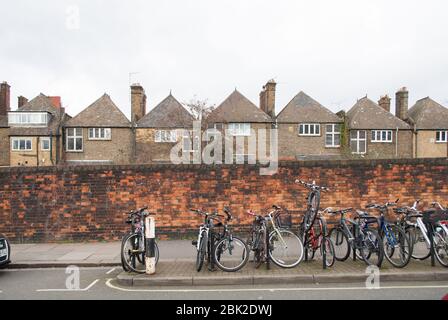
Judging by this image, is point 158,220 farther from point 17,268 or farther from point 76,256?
point 17,268

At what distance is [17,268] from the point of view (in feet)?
24.1

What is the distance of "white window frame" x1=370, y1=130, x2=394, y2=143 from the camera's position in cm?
3216

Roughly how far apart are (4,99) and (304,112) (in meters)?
29.3

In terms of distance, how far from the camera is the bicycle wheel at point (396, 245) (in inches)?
252

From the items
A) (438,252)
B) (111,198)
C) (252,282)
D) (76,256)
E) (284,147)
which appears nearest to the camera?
(252,282)

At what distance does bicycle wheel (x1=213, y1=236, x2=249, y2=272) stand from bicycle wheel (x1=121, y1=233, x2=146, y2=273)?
138 cm

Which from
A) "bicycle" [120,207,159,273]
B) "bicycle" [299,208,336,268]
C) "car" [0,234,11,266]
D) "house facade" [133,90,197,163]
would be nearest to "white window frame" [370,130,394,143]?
"house facade" [133,90,197,163]

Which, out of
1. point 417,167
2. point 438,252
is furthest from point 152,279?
point 417,167

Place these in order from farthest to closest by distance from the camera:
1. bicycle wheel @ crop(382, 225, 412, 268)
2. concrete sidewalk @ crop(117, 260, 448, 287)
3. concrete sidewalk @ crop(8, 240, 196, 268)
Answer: concrete sidewalk @ crop(8, 240, 196, 268) → bicycle wheel @ crop(382, 225, 412, 268) → concrete sidewalk @ crop(117, 260, 448, 287)

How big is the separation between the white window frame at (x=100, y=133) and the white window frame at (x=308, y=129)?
55.1 feet

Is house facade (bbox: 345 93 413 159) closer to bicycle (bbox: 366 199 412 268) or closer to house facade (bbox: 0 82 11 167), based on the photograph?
bicycle (bbox: 366 199 412 268)

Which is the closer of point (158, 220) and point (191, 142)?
point (158, 220)

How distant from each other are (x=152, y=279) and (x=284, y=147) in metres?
26.6

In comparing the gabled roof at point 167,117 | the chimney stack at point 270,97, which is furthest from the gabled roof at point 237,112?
the gabled roof at point 167,117
